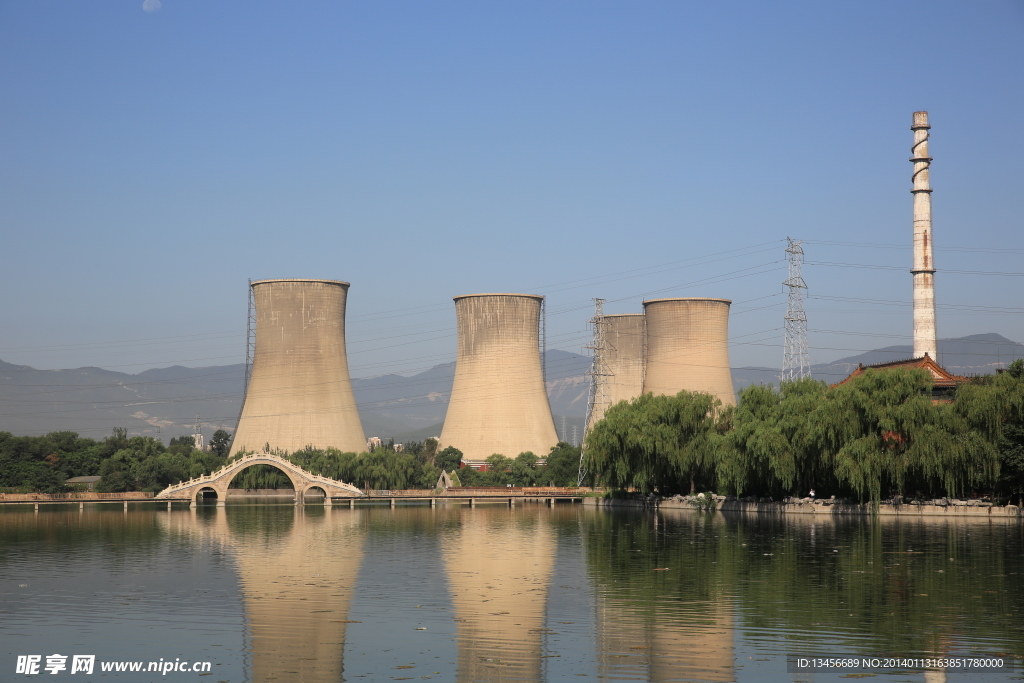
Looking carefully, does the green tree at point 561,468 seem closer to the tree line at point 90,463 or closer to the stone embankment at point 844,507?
the stone embankment at point 844,507

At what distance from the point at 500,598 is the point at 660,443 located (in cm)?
3250

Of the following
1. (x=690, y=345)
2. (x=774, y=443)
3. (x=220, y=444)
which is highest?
(x=690, y=345)

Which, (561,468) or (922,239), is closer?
(922,239)

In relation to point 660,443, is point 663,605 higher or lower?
lower

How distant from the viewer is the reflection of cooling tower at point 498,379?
74.8m

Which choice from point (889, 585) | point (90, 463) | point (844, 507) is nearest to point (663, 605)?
point (889, 585)

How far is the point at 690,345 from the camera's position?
73.2 m

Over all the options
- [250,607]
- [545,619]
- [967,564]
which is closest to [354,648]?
[545,619]

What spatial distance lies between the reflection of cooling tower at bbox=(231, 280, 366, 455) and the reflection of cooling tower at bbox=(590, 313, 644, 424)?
27.9 meters

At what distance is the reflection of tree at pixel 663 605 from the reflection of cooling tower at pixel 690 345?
118 feet

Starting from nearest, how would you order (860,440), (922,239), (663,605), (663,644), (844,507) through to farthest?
(663,644), (663,605), (860,440), (844,507), (922,239)

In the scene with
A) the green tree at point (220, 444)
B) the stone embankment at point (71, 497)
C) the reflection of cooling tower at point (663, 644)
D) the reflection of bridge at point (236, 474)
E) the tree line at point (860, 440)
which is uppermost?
the tree line at point (860, 440)

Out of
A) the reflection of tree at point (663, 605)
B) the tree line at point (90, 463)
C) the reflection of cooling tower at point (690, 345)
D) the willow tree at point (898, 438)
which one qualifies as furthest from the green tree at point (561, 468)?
the reflection of tree at point (663, 605)

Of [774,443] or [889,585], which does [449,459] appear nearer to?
[774,443]
